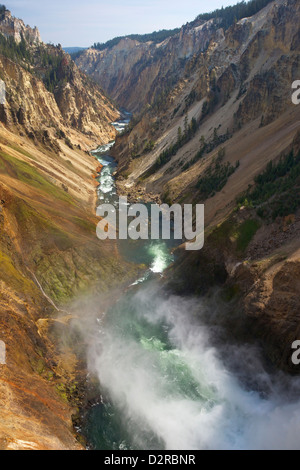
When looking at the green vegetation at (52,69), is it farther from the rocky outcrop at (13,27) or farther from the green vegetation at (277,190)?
the green vegetation at (277,190)

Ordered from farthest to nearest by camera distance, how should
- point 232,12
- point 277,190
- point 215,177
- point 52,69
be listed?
point 232,12
point 52,69
point 215,177
point 277,190

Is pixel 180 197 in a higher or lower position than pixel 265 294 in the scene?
higher

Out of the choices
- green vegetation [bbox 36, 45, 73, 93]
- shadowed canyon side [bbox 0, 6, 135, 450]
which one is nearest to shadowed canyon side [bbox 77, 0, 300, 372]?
shadowed canyon side [bbox 0, 6, 135, 450]

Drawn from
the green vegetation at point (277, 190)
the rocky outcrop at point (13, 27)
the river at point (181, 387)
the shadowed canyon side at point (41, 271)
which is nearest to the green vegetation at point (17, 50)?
the rocky outcrop at point (13, 27)

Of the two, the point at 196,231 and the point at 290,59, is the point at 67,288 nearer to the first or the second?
the point at 196,231

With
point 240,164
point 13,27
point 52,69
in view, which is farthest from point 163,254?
point 13,27

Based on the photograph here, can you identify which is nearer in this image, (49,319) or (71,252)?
A: (49,319)

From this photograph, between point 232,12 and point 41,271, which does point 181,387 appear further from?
point 232,12
